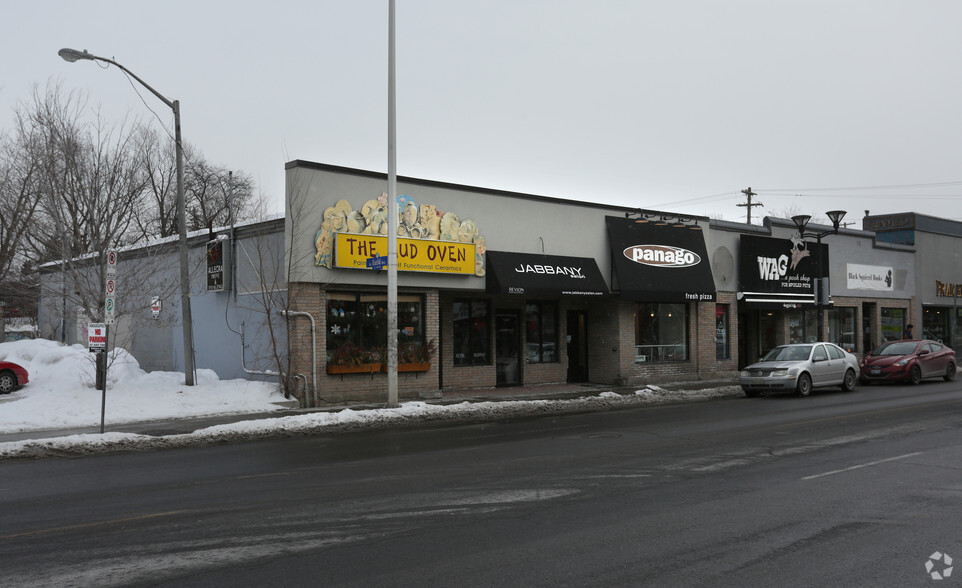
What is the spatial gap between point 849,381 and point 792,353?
2270 millimetres

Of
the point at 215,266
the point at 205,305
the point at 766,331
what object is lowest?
the point at 766,331

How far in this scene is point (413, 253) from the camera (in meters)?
19.5

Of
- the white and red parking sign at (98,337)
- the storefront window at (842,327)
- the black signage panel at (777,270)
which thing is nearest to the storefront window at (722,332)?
the black signage panel at (777,270)

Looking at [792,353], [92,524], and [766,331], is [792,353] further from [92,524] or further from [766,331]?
[92,524]

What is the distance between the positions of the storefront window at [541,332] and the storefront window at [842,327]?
15.2 metres

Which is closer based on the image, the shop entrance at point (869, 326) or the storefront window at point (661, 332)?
the storefront window at point (661, 332)

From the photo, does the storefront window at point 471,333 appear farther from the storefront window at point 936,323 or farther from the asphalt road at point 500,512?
the storefront window at point 936,323

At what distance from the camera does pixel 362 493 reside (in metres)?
8.45

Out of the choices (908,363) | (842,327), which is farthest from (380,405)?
(842,327)

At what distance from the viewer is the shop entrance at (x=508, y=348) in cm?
2312

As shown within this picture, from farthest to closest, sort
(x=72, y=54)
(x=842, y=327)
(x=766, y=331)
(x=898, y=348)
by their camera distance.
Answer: (x=842, y=327) → (x=766, y=331) → (x=898, y=348) → (x=72, y=54)

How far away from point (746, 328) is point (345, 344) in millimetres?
19297

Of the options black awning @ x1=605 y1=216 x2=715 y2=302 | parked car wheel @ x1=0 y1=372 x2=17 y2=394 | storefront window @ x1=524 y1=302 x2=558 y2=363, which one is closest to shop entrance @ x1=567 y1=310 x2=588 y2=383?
storefront window @ x1=524 y1=302 x2=558 y2=363

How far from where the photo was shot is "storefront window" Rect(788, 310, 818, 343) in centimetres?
3125
